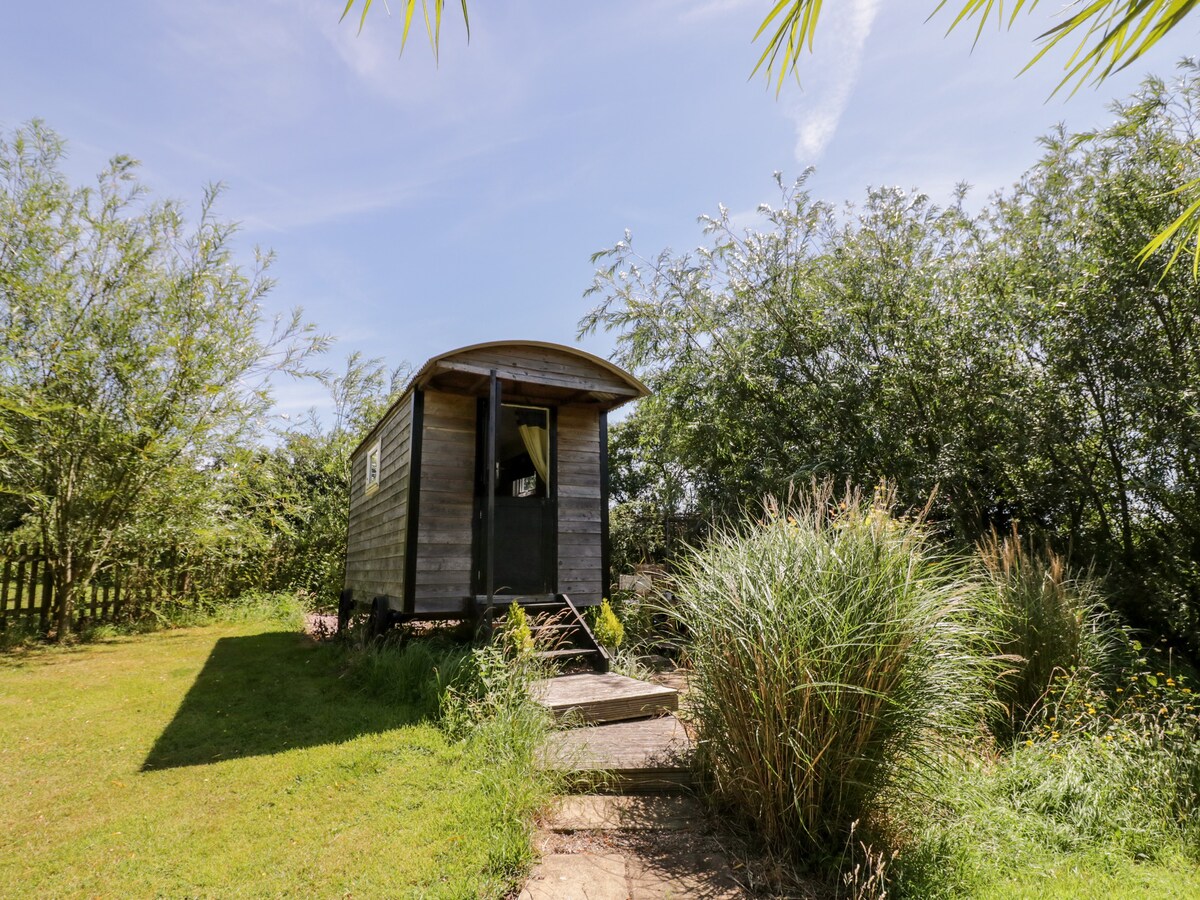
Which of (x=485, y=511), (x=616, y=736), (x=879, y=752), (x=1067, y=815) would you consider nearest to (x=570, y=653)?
(x=616, y=736)

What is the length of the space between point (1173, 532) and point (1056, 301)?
2.32 meters

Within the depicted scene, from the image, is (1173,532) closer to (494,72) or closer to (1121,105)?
(1121,105)

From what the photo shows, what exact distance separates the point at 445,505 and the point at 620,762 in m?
3.24

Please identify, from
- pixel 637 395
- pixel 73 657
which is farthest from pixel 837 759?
pixel 73 657

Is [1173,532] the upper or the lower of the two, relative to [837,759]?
upper

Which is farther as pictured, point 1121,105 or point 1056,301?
point 1056,301

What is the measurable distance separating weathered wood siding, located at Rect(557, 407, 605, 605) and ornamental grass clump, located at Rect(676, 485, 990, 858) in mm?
3522

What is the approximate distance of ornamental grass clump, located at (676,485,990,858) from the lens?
→ 233 cm

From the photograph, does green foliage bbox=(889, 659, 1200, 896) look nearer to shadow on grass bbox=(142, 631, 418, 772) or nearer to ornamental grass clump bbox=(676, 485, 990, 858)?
ornamental grass clump bbox=(676, 485, 990, 858)

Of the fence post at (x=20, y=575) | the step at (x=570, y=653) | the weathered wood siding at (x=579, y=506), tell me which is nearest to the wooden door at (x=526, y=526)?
the weathered wood siding at (x=579, y=506)

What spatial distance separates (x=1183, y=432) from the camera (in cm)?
473

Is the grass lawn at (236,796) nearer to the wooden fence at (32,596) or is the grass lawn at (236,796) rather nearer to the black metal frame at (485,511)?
the black metal frame at (485,511)

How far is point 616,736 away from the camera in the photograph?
12.2 feet

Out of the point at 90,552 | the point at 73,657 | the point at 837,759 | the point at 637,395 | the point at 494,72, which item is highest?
the point at 494,72
